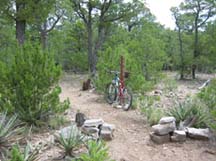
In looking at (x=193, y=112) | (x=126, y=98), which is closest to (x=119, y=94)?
(x=126, y=98)

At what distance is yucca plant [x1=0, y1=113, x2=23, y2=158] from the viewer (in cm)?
468

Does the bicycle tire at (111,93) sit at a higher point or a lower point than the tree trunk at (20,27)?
lower

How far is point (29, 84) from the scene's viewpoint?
5.58 m

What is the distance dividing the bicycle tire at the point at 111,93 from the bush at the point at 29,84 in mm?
3161

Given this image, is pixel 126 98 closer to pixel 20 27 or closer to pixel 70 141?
pixel 70 141

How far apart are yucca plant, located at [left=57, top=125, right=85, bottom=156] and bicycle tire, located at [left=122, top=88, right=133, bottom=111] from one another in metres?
3.35

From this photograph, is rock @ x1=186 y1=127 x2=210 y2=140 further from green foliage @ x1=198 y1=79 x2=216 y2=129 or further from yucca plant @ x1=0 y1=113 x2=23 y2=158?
yucca plant @ x1=0 y1=113 x2=23 y2=158

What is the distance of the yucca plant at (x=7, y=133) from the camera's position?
15.3 ft

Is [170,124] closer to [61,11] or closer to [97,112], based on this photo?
[97,112]

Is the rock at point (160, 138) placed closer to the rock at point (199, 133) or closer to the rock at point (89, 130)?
the rock at point (199, 133)

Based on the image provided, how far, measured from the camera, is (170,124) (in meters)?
5.46

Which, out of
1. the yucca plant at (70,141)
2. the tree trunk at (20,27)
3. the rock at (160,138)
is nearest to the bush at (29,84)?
the yucca plant at (70,141)

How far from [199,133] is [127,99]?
3124mm

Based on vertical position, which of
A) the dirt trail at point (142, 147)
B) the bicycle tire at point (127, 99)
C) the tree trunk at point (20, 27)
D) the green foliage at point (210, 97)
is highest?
the tree trunk at point (20, 27)
